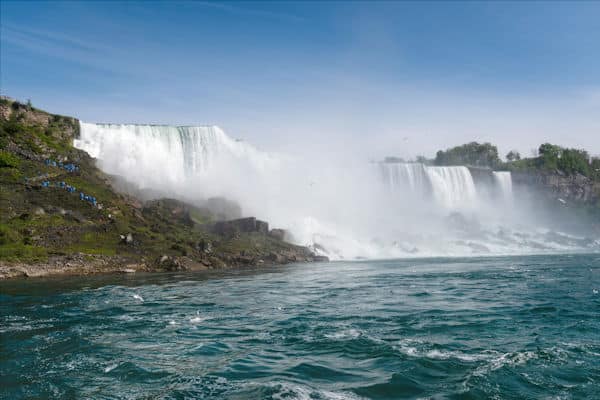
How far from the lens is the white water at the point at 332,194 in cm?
8706

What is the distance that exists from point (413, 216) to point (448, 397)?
4180 inches

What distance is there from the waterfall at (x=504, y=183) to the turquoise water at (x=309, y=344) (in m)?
112

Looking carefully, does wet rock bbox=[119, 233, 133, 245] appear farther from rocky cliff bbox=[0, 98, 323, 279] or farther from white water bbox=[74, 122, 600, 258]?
white water bbox=[74, 122, 600, 258]

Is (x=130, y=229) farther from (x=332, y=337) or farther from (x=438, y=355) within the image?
(x=438, y=355)

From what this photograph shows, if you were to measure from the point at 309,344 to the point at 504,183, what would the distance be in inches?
5268

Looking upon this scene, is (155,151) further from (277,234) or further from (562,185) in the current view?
(562,185)

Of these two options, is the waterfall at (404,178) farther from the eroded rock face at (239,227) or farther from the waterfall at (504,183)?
the eroded rock face at (239,227)

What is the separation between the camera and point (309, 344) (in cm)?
1631

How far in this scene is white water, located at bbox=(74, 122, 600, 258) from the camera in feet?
286

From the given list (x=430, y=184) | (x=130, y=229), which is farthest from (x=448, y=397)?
(x=430, y=184)

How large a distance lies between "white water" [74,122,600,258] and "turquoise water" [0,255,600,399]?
55322 millimetres

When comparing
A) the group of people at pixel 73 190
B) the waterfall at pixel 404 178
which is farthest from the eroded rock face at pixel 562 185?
the group of people at pixel 73 190

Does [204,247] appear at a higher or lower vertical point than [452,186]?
lower

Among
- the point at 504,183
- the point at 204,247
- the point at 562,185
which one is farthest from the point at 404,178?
the point at 204,247
